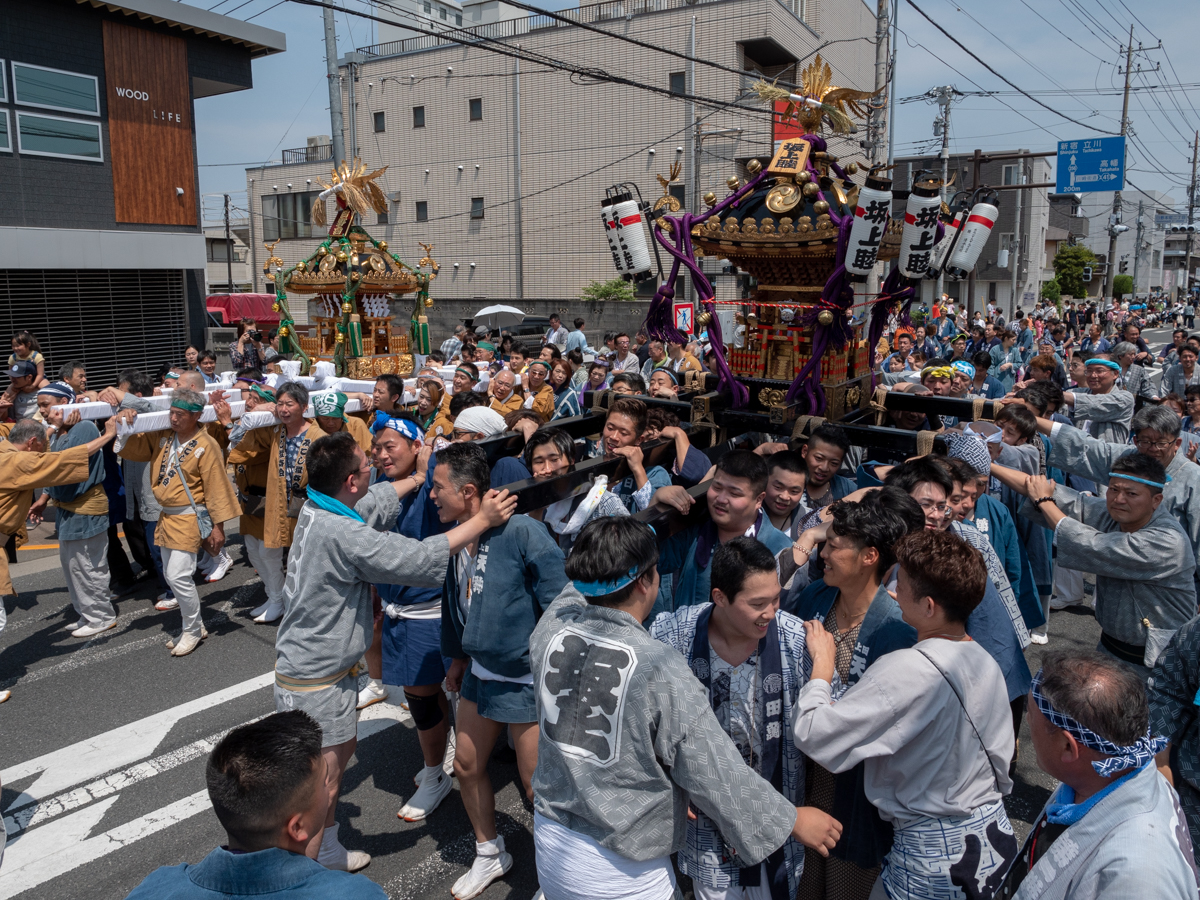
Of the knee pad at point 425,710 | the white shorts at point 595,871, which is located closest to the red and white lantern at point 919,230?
the knee pad at point 425,710

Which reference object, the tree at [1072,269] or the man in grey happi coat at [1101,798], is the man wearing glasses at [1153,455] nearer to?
the man in grey happi coat at [1101,798]

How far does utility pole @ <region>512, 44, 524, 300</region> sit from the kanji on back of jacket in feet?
79.3

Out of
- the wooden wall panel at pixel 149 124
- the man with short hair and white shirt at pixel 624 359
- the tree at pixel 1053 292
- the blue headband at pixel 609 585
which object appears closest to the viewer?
the blue headband at pixel 609 585

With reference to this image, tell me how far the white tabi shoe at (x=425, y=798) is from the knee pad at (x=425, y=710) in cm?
25

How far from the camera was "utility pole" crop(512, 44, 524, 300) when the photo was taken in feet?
91.6

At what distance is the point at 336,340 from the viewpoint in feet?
37.1

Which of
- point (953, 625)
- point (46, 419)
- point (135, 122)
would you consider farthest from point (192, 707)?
point (135, 122)

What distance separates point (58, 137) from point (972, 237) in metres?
15.3

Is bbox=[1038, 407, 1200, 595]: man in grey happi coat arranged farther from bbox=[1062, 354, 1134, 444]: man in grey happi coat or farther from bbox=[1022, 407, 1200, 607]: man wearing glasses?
bbox=[1062, 354, 1134, 444]: man in grey happi coat

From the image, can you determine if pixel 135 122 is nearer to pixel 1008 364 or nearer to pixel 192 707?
pixel 192 707

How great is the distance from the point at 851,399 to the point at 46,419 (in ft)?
19.5

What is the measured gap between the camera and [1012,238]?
40.9 meters

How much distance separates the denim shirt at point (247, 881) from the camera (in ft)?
5.40

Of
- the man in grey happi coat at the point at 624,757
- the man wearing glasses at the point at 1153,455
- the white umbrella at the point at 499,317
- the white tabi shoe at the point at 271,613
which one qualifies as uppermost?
the white umbrella at the point at 499,317
